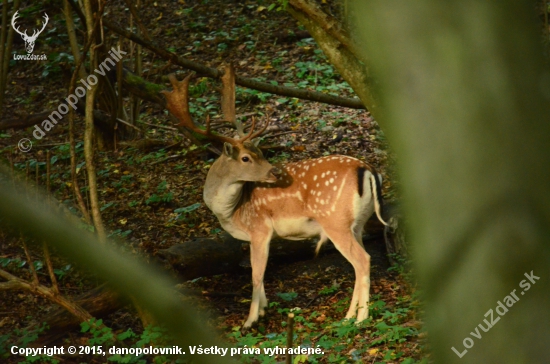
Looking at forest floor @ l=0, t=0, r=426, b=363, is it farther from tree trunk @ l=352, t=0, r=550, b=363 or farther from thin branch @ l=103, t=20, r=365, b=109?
tree trunk @ l=352, t=0, r=550, b=363

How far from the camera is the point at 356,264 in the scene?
5.75m

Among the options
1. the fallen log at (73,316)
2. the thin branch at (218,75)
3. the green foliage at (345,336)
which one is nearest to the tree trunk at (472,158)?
the green foliage at (345,336)

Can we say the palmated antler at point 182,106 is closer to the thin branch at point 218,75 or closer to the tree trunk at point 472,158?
the thin branch at point 218,75

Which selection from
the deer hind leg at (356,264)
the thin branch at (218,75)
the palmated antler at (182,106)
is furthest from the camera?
the palmated antler at (182,106)

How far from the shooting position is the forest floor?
5230 millimetres

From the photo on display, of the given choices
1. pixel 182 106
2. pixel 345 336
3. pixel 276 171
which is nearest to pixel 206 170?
pixel 182 106

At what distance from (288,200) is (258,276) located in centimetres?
71

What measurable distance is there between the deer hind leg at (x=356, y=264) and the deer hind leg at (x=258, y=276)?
2.10 feet

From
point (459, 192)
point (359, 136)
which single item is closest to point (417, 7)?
point (459, 192)

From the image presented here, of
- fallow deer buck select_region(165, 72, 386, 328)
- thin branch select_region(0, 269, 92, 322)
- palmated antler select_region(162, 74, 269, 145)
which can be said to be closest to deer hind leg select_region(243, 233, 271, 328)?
fallow deer buck select_region(165, 72, 386, 328)

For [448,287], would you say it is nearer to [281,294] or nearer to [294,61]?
[281,294]

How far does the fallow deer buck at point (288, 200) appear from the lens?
18.8 feet

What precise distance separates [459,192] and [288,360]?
108cm

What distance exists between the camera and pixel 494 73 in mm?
697
